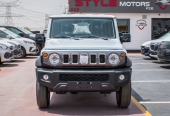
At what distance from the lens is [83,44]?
5.75m

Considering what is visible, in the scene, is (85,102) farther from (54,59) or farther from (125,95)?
(54,59)

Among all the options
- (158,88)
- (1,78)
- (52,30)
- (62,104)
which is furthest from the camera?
(1,78)

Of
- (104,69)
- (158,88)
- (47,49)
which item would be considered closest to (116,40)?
(104,69)

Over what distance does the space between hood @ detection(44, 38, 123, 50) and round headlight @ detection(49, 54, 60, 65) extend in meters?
0.16

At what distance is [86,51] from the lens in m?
5.39

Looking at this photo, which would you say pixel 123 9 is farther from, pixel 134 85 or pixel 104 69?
pixel 104 69

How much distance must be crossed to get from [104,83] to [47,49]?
1.25 meters

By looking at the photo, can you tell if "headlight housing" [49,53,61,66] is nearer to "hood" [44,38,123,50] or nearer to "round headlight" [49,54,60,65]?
"round headlight" [49,54,60,65]

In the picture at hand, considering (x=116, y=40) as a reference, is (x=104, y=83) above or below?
below

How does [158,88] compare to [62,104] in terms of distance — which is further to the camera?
[158,88]

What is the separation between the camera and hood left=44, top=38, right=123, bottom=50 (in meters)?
5.50

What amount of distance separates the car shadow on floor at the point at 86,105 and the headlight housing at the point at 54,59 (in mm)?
955

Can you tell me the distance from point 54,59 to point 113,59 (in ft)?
→ 3.58

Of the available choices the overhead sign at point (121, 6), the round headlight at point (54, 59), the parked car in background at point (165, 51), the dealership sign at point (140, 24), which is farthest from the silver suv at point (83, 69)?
the dealership sign at point (140, 24)
